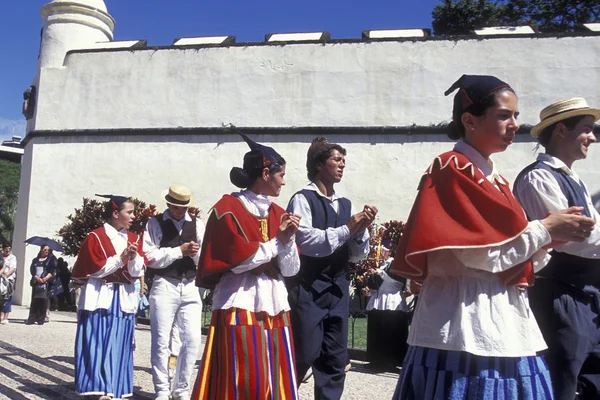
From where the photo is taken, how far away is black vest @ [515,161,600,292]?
10.6 ft

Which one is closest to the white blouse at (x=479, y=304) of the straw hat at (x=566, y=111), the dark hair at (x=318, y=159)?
Answer: the straw hat at (x=566, y=111)

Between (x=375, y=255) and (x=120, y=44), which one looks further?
(x=120, y=44)

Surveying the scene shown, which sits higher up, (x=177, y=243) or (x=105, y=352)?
(x=177, y=243)

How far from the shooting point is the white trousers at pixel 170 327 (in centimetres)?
581

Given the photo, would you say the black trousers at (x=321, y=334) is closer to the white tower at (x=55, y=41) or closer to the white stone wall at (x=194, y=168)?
the white stone wall at (x=194, y=168)

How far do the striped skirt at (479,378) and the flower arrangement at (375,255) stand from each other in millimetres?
6263

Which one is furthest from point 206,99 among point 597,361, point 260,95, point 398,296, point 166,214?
point 597,361

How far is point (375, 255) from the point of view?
10.2 m

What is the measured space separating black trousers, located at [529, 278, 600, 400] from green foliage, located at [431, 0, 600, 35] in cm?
2583

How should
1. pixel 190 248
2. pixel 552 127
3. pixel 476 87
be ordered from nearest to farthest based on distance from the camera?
pixel 476 87, pixel 552 127, pixel 190 248

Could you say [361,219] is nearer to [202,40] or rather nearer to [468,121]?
[468,121]

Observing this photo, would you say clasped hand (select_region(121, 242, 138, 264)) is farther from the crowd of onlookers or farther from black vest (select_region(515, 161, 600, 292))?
the crowd of onlookers

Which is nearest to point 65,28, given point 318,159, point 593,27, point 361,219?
point 593,27

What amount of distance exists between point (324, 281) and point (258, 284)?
69 centimetres
